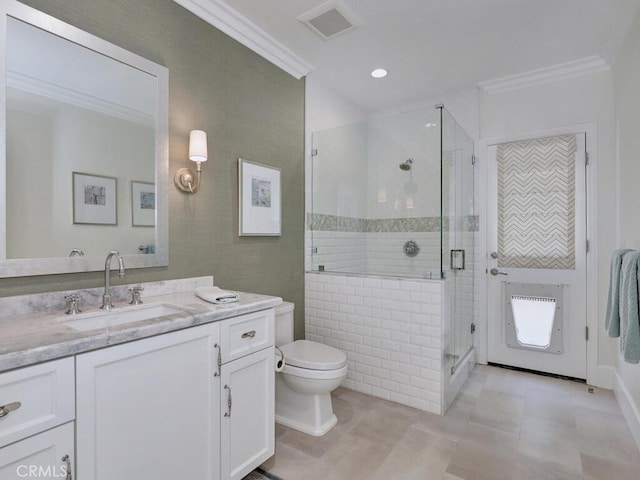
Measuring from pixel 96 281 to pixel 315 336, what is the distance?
1770 millimetres

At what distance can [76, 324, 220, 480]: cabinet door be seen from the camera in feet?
3.58

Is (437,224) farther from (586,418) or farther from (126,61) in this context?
(126,61)

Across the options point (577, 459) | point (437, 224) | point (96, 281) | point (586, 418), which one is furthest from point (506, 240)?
point (96, 281)

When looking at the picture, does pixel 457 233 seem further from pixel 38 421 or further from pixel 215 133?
pixel 38 421

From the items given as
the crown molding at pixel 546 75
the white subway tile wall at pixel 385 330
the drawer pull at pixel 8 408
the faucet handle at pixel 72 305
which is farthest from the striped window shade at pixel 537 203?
the drawer pull at pixel 8 408

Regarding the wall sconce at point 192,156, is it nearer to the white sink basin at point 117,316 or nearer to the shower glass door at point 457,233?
the white sink basin at point 117,316

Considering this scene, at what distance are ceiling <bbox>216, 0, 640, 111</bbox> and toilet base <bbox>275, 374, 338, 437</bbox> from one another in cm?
235

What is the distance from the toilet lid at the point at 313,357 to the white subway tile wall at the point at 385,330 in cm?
52

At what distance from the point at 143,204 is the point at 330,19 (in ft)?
5.43

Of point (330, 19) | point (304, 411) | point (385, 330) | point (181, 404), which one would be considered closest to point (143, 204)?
point (181, 404)

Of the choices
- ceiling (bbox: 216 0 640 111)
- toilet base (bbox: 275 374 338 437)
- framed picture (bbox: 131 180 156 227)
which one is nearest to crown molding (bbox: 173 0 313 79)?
ceiling (bbox: 216 0 640 111)

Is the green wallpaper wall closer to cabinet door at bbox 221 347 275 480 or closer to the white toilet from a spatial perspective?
the white toilet

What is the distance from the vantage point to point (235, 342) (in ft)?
5.12

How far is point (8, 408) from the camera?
36.1 inches
